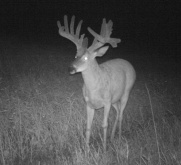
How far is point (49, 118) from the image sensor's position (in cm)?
588

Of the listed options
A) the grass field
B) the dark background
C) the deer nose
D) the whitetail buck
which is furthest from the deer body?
the dark background

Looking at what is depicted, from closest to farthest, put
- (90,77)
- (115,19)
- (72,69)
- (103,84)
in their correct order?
(72,69) < (90,77) < (103,84) < (115,19)

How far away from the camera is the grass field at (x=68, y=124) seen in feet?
15.3

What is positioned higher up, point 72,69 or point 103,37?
point 103,37

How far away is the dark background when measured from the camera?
2362 cm

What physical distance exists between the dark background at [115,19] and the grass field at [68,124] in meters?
11.2

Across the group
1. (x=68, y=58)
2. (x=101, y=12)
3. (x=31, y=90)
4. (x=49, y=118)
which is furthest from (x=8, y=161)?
(x=101, y=12)

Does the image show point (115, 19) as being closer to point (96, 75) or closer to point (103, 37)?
point (103, 37)

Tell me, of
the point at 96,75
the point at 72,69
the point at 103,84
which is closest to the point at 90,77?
the point at 96,75

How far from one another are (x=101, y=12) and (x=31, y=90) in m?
30.0

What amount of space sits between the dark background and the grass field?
11230 mm

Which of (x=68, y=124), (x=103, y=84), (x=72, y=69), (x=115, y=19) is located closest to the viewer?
(x=72, y=69)

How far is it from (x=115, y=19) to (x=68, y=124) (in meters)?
29.4

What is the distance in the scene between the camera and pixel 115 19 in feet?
110
